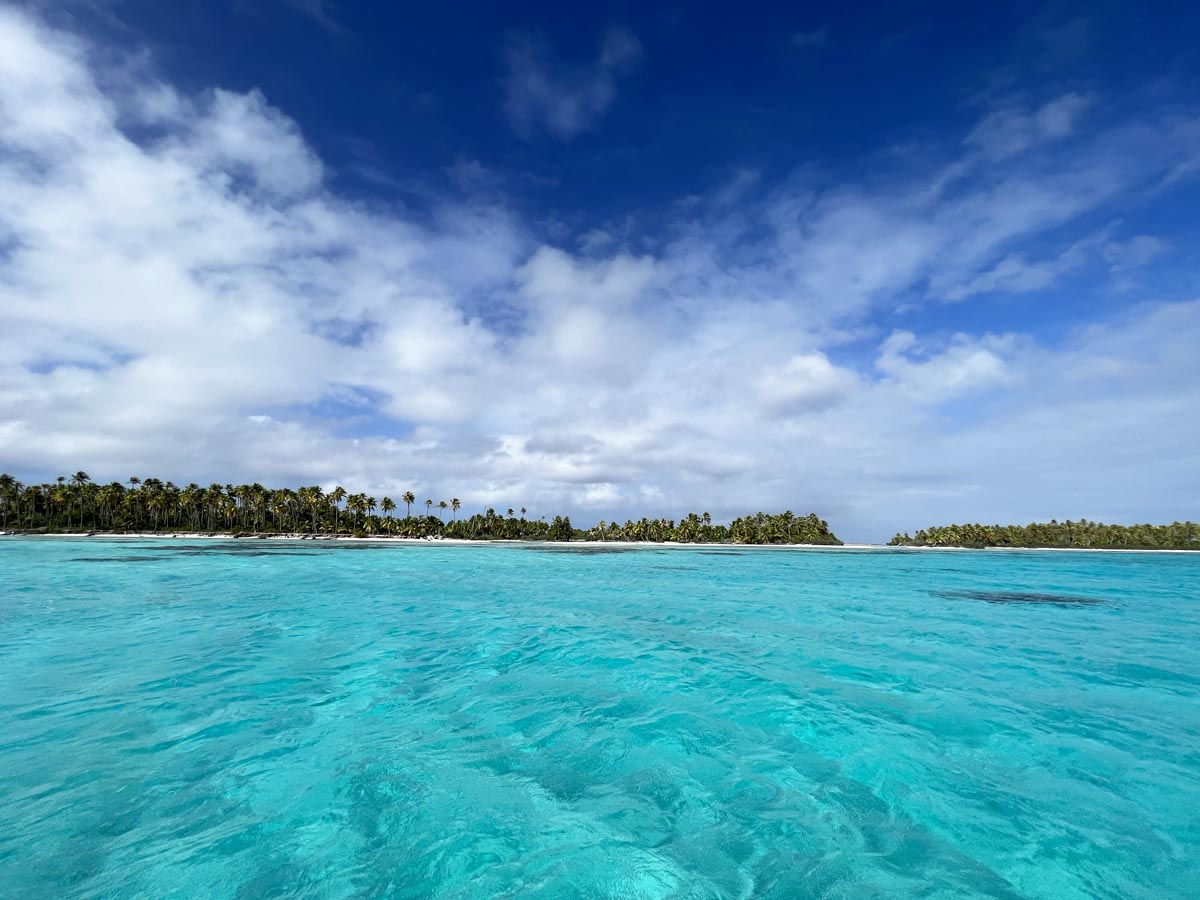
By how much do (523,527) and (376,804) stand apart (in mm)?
191437

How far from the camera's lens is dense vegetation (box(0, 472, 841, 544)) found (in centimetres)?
14750

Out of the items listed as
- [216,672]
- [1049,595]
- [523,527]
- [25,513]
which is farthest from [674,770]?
[25,513]

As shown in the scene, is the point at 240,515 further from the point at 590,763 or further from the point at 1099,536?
the point at 1099,536

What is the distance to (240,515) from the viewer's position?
15875cm

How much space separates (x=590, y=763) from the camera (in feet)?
28.6

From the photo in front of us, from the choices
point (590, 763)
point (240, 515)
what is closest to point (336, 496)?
point (240, 515)

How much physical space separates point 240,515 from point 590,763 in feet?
606

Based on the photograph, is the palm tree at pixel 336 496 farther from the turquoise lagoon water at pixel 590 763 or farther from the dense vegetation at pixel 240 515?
the turquoise lagoon water at pixel 590 763

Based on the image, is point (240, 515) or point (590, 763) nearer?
point (590, 763)

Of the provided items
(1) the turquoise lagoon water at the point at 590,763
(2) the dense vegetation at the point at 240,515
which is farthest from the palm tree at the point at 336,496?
(1) the turquoise lagoon water at the point at 590,763

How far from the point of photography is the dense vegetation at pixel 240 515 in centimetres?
14750

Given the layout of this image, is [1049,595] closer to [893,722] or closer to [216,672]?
[893,722]

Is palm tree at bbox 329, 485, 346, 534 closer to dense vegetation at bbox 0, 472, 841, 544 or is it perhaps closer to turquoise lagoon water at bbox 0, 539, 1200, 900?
dense vegetation at bbox 0, 472, 841, 544

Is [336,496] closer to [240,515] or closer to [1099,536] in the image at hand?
[240,515]
